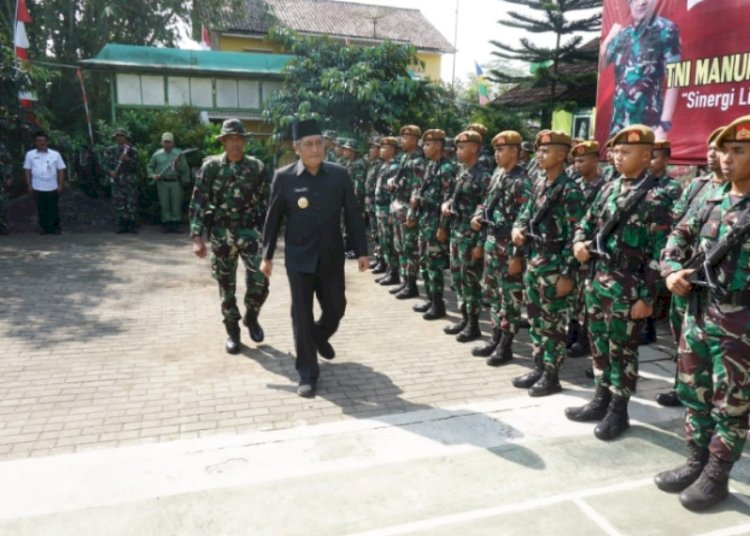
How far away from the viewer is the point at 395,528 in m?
2.95

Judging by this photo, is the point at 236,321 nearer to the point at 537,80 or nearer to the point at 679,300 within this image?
the point at 679,300

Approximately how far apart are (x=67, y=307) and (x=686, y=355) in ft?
20.5

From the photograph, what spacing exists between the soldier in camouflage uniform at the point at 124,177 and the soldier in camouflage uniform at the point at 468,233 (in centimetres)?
803

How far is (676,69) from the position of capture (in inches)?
267

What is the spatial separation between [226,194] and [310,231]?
1.18 meters

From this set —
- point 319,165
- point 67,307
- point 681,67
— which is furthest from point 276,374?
point 681,67

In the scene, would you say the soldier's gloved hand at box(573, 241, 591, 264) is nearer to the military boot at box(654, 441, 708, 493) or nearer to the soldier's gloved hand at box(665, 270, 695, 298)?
the soldier's gloved hand at box(665, 270, 695, 298)

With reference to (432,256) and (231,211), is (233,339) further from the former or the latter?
(432,256)

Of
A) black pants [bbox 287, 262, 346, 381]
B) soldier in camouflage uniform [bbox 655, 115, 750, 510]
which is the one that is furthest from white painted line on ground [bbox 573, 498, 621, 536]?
black pants [bbox 287, 262, 346, 381]

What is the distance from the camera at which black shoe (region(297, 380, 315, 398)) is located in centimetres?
454

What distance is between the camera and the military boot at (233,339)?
5.49 metres

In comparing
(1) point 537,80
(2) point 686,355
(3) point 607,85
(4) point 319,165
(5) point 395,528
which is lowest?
(5) point 395,528

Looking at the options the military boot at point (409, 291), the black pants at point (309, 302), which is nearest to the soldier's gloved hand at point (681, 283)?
the black pants at point (309, 302)

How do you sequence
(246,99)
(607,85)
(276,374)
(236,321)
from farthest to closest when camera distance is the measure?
1. (246,99)
2. (607,85)
3. (236,321)
4. (276,374)
